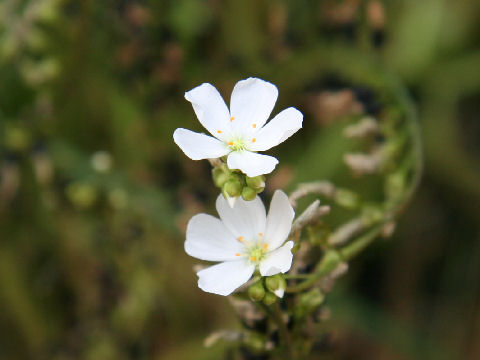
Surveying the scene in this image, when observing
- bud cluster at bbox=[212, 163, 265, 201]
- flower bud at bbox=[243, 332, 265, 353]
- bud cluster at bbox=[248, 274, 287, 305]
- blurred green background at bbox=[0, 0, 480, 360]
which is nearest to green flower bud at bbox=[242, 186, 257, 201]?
bud cluster at bbox=[212, 163, 265, 201]

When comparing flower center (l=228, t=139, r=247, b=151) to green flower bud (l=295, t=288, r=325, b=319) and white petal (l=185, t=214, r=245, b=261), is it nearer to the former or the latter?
white petal (l=185, t=214, r=245, b=261)

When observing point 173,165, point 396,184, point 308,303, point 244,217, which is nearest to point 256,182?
point 244,217

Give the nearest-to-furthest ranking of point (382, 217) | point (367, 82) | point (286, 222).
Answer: point (286, 222)
point (382, 217)
point (367, 82)

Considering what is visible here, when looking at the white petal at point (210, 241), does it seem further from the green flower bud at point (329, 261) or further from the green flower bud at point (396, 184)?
the green flower bud at point (396, 184)

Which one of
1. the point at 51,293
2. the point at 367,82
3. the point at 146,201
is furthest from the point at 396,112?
the point at 51,293

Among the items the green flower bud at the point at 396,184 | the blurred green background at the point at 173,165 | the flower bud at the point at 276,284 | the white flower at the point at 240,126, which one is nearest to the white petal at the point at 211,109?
the white flower at the point at 240,126

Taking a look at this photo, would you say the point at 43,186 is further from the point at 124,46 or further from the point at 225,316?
the point at 225,316
